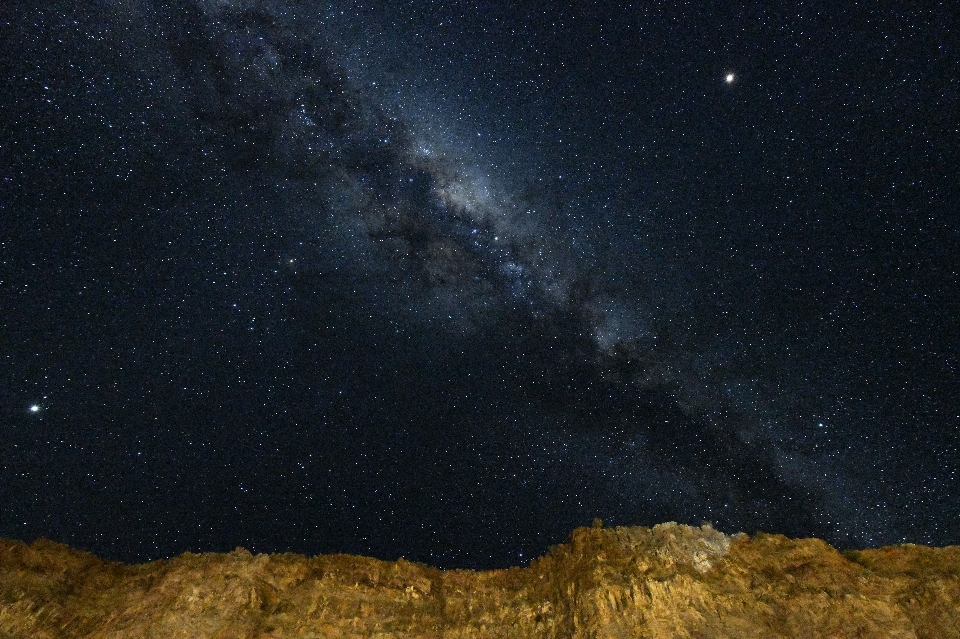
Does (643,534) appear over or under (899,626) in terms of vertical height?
over

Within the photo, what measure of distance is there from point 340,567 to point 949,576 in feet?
70.0

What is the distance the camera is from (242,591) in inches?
711

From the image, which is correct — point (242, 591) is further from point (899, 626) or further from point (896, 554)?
point (896, 554)

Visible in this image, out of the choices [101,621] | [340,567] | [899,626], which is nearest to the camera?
[899,626]

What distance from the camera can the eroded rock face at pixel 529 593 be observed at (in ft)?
53.8

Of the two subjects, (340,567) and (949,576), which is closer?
(949,576)

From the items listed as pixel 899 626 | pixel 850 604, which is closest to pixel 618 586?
pixel 850 604

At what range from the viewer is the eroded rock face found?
16.4 metres

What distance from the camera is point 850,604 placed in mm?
16438

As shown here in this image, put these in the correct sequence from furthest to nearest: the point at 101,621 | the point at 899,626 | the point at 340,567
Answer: the point at 340,567 < the point at 101,621 < the point at 899,626

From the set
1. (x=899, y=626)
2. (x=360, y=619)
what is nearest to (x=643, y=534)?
(x=899, y=626)

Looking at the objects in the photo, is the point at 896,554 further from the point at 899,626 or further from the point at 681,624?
the point at 681,624

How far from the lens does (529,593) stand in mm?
19312

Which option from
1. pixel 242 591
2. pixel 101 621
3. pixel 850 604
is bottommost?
pixel 101 621
